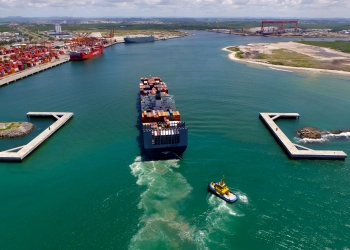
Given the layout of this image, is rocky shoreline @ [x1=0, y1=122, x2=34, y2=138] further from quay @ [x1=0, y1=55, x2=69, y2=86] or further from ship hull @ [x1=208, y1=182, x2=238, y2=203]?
quay @ [x1=0, y1=55, x2=69, y2=86]

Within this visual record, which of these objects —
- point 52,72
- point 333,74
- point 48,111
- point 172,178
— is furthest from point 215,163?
point 52,72

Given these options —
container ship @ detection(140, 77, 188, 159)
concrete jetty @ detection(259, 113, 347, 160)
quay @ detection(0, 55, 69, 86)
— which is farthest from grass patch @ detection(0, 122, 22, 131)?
concrete jetty @ detection(259, 113, 347, 160)

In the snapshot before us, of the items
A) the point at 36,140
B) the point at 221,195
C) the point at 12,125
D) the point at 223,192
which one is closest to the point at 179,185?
the point at 221,195

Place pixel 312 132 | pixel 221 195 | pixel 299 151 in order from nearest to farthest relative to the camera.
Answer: pixel 221 195 → pixel 299 151 → pixel 312 132

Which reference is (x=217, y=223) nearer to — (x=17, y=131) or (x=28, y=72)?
(x=17, y=131)

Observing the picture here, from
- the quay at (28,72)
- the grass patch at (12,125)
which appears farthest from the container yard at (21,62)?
the grass patch at (12,125)

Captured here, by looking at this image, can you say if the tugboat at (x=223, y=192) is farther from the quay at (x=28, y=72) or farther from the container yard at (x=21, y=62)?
the container yard at (x=21, y=62)

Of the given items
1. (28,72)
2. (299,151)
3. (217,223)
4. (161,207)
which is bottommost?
(217,223)
